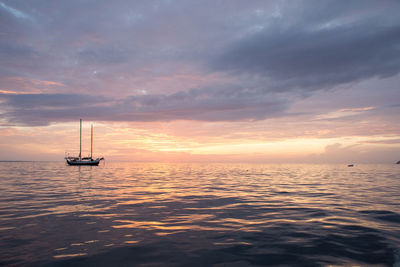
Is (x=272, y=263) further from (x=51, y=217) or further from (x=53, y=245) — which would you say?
(x=51, y=217)

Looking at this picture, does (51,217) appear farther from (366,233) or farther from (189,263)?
(366,233)

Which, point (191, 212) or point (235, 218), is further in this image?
point (191, 212)

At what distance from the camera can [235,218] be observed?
41.4ft

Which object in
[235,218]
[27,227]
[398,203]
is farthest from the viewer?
[398,203]

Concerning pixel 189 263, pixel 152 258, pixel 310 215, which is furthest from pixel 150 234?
pixel 310 215

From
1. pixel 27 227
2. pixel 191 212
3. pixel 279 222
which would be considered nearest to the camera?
pixel 27 227

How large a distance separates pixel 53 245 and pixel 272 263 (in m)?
7.45

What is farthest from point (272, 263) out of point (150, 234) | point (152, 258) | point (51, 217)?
point (51, 217)

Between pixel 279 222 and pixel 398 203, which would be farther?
pixel 398 203

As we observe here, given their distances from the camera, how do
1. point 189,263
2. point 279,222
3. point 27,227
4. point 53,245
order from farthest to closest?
1. point 279,222
2. point 27,227
3. point 53,245
4. point 189,263

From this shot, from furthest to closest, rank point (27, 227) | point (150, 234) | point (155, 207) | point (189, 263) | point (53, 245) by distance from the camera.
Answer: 1. point (155, 207)
2. point (27, 227)
3. point (150, 234)
4. point (53, 245)
5. point (189, 263)

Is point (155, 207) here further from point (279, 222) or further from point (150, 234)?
point (279, 222)

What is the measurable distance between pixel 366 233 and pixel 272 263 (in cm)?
558

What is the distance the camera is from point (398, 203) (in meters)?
17.1
